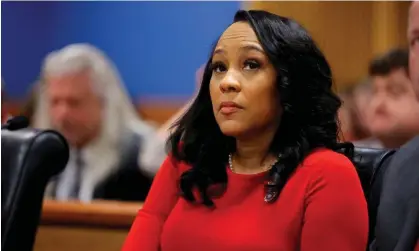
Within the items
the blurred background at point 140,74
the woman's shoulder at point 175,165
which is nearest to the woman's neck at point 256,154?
the woman's shoulder at point 175,165

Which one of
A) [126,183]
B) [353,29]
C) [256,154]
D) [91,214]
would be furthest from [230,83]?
[353,29]

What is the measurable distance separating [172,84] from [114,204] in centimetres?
202

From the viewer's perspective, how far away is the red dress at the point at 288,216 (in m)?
1.01

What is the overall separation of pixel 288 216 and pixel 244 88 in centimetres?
20

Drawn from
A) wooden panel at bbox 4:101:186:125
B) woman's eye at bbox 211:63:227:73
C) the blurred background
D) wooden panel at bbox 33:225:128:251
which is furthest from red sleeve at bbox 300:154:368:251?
wooden panel at bbox 4:101:186:125

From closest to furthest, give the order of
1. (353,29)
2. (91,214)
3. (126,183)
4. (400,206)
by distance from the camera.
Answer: (400,206) → (91,214) → (126,183) → (353,29)

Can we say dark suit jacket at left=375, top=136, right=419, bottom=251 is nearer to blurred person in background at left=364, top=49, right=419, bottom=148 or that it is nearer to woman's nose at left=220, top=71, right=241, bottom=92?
woman's nose at left=220, top=71, right=241, bottom=92

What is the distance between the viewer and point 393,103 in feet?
5.97

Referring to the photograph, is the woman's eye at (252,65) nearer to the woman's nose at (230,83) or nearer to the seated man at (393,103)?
the woman's nose at (230,83)

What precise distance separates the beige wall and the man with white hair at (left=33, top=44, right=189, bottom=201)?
1.27 metres

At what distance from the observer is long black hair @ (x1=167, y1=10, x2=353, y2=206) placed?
1.08 meters

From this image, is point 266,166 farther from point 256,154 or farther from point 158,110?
point 158,110

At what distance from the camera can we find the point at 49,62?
242cm

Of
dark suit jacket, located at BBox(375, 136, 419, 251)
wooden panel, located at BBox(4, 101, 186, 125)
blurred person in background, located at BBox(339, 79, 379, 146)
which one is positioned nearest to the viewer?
dark suit jacket, located at BBox(375, 136, 419, 251)
